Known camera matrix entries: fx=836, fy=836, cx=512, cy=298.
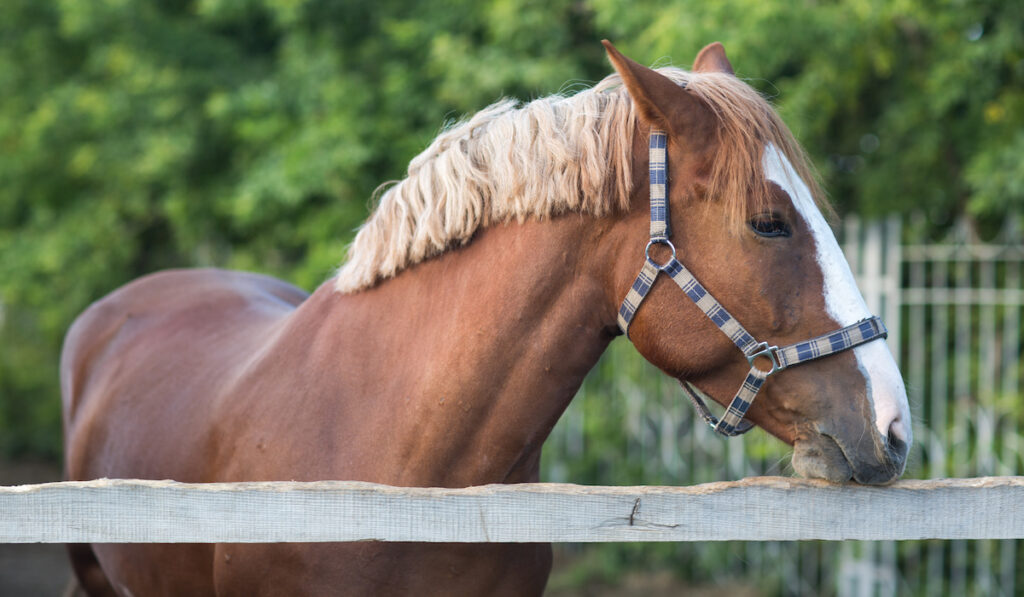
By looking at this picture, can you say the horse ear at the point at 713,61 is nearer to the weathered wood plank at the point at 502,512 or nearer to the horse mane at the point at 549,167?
the horse mane at the point at 549,167

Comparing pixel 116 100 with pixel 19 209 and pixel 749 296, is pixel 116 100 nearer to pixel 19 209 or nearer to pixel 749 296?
pixel 19 209

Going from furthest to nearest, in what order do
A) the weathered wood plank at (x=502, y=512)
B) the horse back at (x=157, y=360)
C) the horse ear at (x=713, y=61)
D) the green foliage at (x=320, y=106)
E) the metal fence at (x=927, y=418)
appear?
the green foliage at (x=320, y=106) < the metal fence at (x=927, y=418) < the horse back at (x=157, y=360) < the horse ear at (x=713, y=61) < the weathered wood plank at (x=502, y=512)

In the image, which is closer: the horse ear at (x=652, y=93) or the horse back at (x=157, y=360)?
the horse ear at (x=652, y=93)

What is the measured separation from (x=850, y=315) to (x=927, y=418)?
3881 millimetres

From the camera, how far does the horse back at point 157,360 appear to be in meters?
2.56

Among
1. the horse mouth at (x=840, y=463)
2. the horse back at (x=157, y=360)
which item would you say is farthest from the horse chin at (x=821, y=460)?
Answer: the horse back at (x=157, y=360)

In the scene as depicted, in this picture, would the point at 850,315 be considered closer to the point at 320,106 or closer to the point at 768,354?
the point at 768,354

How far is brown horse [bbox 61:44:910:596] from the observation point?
1.71 meters

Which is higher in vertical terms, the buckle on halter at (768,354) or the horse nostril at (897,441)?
the buckle on halter at (768,354)

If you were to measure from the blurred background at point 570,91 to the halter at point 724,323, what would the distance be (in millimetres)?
2286

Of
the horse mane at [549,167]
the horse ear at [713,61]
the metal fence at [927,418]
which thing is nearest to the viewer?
the horse mane at [549,167]

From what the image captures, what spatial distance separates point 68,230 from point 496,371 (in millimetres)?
6563

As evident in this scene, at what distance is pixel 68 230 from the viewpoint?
23.6 ft

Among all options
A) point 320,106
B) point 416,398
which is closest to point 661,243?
point 416,398
